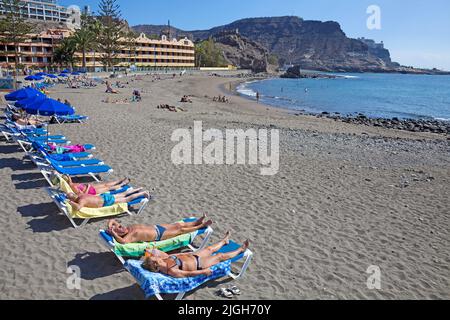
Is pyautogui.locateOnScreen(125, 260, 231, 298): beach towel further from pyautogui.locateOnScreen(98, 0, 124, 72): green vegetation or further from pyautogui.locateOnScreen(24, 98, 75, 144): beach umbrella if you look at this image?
pyautogui.locateOnScreen(98, 0, 124, 72): green vegetation

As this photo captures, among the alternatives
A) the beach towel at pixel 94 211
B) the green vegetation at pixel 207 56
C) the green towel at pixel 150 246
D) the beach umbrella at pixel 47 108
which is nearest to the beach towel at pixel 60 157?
the beach umbrella at pixel 47 108

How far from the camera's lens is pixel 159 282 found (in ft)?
13.3

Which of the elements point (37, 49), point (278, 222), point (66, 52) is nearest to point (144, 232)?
point (278, 222)

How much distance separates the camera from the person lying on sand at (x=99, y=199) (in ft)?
20.2

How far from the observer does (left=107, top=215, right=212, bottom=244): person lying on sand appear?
508 centimetres

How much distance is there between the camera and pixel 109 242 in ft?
16.1

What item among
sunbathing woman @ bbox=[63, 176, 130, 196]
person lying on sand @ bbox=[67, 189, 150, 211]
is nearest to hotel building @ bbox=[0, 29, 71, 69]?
sunbathing woman @ bbox=[63, 176, 130, 196]

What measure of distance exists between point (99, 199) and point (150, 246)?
1.94 metres

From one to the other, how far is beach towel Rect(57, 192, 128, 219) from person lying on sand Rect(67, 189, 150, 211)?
8cm

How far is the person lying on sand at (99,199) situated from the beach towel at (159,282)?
220 cm

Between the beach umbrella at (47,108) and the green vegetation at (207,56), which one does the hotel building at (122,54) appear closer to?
the green vegetation at (207,56)
